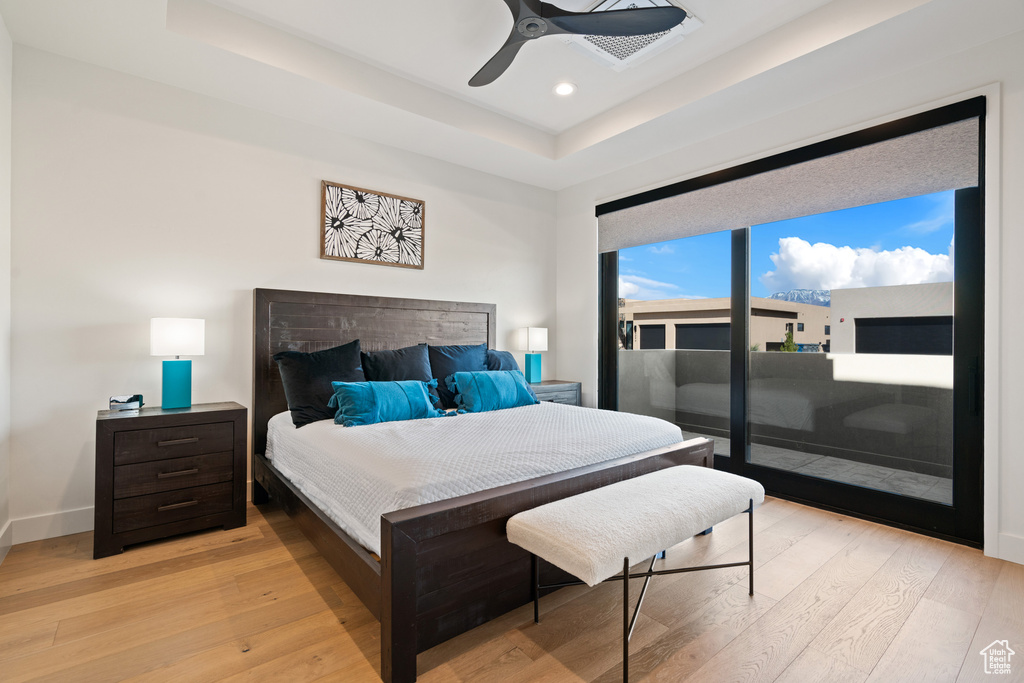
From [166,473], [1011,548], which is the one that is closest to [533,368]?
[166,473]

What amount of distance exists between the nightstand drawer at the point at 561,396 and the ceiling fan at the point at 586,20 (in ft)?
→ 8.73

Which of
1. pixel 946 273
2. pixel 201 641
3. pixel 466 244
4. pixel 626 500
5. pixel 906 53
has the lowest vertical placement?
pixel 201 641

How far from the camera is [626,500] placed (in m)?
1.78

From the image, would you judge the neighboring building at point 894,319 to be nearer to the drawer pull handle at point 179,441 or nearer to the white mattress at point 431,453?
the white mattress at point 431,453

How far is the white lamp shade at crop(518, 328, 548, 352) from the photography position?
439 centimetres

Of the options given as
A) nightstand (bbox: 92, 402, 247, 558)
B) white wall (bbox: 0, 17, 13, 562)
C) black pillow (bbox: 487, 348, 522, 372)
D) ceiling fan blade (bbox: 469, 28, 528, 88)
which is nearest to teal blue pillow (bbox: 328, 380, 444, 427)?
nightstand (bbox: 92, 402, 247, 558)

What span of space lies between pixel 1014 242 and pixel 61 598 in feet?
14.9

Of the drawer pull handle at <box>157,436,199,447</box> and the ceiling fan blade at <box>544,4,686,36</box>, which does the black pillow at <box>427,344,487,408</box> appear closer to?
the drawer pull handle at <box>157,436,199,447</box>

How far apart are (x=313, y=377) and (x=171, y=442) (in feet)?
2.51

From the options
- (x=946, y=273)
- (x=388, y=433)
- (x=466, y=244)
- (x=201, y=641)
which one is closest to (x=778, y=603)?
(x=388, y=433)

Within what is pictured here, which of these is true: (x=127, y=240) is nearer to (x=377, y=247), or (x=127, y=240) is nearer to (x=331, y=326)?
(x=331, y=326)

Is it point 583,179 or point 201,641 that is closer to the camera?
point 201,641

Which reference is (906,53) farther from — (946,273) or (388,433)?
(388,433)
